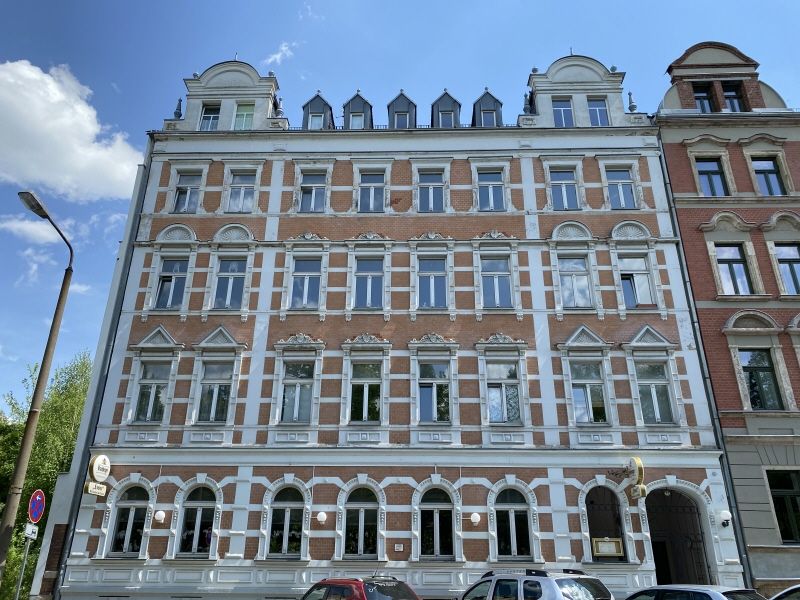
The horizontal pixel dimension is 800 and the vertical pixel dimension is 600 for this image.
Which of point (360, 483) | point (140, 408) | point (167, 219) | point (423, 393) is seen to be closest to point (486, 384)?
point (423, 393)

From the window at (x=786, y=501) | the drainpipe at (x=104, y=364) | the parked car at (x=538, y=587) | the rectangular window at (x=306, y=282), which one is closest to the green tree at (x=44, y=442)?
the drainpipe at (x=104, y=364)

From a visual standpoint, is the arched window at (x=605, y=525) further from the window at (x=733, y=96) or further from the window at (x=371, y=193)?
the window at (x=733, y=96)

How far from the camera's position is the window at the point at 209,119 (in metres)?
24.2

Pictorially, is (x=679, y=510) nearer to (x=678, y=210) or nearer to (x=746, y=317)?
(x=746, y=317)

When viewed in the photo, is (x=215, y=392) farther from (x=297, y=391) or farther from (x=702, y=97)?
(x=702, y=97)

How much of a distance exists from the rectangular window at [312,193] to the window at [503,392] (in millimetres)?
9167

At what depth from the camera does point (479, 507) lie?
17938 millimetres

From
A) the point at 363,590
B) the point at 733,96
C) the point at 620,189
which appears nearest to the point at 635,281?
the point at 620,189

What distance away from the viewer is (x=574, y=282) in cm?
2097

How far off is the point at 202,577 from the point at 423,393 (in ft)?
29.0

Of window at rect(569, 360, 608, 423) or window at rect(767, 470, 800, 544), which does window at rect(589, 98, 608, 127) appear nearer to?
window at rect(569, 360, 608, 423)

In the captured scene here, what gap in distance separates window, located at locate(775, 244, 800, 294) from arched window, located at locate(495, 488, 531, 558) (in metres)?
12.3

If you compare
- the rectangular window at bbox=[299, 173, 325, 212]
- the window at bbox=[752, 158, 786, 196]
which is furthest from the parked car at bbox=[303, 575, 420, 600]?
the window at bbox=[752, 158, 786, 196]

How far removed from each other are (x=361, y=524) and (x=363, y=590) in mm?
6581
